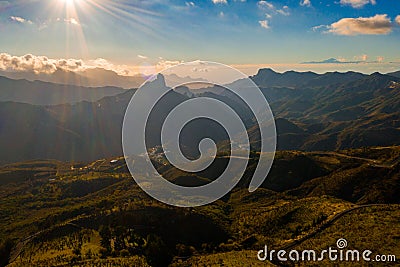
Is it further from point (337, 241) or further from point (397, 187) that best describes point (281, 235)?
point (397, 187)

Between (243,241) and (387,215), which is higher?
(387,215)

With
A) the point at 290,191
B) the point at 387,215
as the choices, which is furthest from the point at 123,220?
the point at 290,191

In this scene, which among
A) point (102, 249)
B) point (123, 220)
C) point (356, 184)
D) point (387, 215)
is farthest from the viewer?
point (356, 184)

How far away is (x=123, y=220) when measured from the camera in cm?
11125

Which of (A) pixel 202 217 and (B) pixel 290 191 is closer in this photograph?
(A) pixel 202 217

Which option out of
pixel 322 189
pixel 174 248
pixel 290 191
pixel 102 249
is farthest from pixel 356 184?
pixel 102 249

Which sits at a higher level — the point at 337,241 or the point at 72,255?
the point at 337,241

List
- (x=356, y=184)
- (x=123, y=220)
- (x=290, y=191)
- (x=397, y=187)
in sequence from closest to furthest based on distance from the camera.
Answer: (x=123, y=220) → (x=397, y=187) → (x=356, y=184) → (x=290, y=191)

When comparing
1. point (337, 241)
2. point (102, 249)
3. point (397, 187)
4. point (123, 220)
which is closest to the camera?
point (337, 241)

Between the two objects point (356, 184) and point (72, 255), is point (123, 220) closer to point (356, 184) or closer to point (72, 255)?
point (72, 255)

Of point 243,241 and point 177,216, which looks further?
point 177,216

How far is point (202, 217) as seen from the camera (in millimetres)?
113875

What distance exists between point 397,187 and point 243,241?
66.6 m

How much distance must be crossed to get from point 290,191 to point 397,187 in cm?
5359
